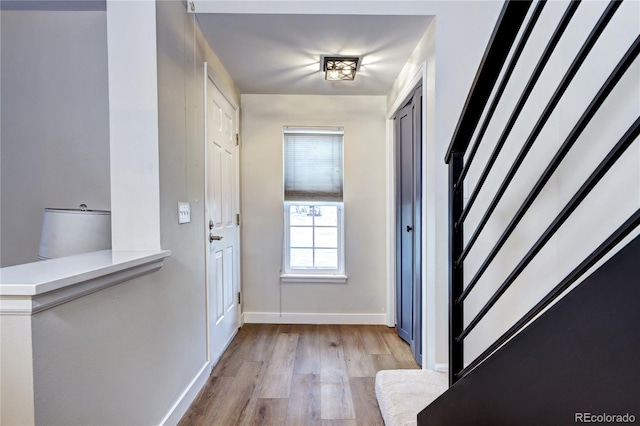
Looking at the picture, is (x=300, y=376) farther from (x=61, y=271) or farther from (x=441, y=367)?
(x=61, y=271)

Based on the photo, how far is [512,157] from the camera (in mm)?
1790

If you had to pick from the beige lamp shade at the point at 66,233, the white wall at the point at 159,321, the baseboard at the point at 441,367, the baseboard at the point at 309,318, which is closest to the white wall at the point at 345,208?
the baseboard at the point at 309,318

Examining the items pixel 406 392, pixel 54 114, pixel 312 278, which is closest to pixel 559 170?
pixel 406 392

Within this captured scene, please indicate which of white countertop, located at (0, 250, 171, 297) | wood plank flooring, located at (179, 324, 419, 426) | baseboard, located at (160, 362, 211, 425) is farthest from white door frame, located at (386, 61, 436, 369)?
white countertop, located at (0, 250, 171, 297)

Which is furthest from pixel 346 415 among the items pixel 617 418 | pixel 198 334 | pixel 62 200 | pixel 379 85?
pixel 379 85

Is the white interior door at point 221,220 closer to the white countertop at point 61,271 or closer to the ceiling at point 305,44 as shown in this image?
the ceiling at point 305,44

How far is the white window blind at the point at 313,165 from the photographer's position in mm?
3021

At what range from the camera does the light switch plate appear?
168 cm

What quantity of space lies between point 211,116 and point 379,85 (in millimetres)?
1480

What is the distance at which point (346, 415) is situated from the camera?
1.72m

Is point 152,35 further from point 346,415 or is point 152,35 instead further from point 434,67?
point 346,415

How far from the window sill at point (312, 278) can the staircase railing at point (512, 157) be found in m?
1.39

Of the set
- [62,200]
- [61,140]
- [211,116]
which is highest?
[211,116]

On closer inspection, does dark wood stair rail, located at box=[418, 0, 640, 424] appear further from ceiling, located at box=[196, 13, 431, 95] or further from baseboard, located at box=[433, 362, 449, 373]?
ceiling, located at box=[196, 13, 431, 95]
